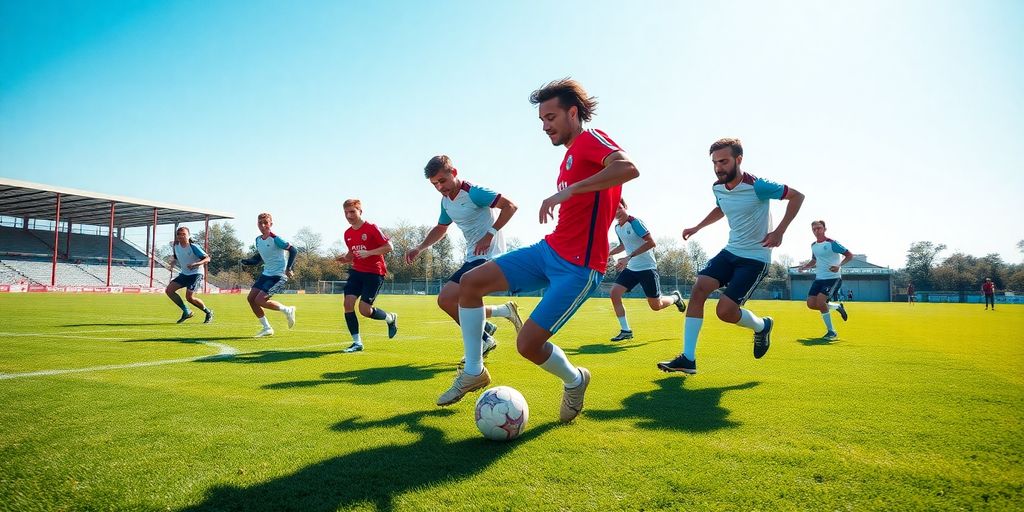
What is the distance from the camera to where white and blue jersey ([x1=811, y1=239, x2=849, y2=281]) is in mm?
11297

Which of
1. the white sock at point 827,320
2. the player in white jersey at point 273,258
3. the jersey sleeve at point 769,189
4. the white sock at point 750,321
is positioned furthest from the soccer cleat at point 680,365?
the player in white jersey at point 273,258

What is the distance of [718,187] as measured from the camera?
625 cm

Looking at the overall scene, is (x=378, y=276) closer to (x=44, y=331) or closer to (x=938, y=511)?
(x=44, y=331)

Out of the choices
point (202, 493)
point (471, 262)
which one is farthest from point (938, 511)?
point (471, 262)

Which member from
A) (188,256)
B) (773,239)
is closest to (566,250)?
(773,239)

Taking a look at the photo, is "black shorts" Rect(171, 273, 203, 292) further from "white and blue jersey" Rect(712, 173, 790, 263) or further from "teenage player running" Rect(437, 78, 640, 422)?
"white and blue jersey" Rect(712, 173, 790, 263)

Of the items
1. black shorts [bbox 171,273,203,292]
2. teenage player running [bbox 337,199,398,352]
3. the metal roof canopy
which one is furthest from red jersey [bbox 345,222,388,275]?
the metal roof canopy

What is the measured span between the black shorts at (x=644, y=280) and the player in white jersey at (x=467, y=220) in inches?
144

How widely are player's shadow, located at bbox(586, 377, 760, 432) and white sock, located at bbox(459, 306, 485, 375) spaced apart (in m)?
0.93

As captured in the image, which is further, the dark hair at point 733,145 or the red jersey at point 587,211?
the dark hair at point 733,145

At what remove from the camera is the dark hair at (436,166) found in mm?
5777

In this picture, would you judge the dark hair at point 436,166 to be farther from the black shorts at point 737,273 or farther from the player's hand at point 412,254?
the black shorts at point 737,273

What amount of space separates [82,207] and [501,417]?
206 ft

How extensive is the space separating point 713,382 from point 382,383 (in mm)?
3328
